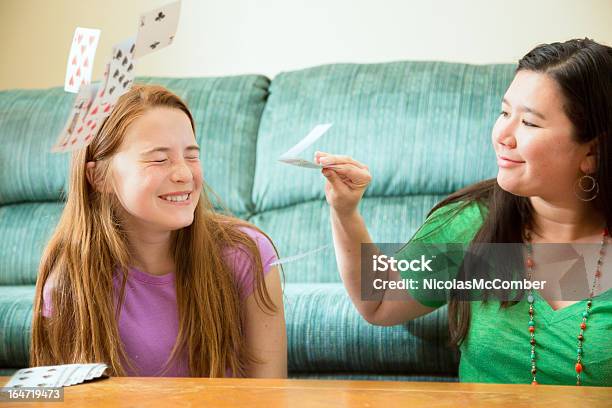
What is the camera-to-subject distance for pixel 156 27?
1.16 metres

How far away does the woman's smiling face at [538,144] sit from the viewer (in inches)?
56.2

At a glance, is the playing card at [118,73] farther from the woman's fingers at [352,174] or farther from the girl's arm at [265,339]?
the girl's arm at [265,339]

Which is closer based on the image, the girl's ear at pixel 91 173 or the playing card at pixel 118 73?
the playing card at pixel 118 73

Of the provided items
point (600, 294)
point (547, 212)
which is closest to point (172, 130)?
point (547, 212)

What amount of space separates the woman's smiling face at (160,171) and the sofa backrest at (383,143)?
32.6 inches

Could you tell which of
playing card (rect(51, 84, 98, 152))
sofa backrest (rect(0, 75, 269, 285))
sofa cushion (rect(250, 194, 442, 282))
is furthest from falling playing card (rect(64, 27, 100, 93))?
sofa backrest (rect(0, 75, 269, 285))

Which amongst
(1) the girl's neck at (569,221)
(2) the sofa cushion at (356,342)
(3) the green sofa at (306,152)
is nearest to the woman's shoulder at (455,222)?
(1) the girl's neck at (569,221)

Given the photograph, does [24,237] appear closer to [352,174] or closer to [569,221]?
[352,174]

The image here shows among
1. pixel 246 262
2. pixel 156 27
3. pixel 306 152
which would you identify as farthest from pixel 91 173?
pixel 306 152

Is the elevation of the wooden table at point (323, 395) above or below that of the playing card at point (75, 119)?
below

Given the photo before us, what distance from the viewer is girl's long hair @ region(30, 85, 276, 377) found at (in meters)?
1.51

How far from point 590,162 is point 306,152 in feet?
3.67

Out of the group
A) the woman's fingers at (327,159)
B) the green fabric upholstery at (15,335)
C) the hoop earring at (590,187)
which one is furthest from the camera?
the green fabric upholstery at (15,335)

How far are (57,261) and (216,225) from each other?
302mm
